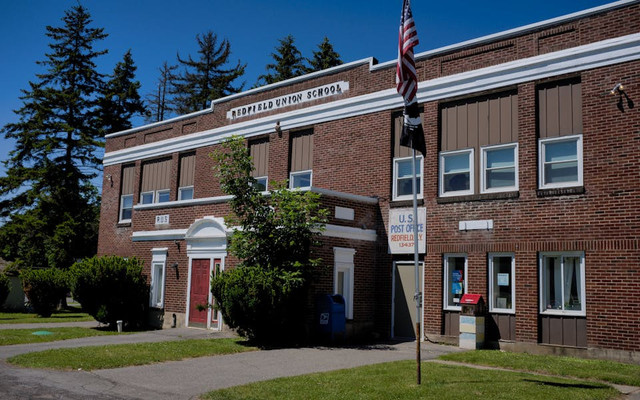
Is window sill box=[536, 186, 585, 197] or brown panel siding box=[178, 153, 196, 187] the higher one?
brown panel siding box=[178, 153, 196, 187]

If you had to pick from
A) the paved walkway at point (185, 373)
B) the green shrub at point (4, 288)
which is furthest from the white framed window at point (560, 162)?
the green shrub at point (4, 288)

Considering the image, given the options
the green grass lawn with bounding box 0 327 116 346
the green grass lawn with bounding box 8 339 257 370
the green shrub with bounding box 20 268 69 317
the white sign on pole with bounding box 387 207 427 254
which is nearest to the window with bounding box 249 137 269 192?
the white sign on pole with bounding box 387 207 427 254

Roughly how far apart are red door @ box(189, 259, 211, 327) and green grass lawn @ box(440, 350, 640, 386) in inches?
334

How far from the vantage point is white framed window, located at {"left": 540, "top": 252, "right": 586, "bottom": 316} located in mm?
14094

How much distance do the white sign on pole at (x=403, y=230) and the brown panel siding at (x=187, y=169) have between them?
10.6m

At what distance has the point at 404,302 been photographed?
1739 cm

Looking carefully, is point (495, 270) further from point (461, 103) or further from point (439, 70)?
point (439, 70)

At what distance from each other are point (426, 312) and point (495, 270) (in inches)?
91.9

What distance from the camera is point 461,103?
55.8 ft

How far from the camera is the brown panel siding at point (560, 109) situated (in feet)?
48.4

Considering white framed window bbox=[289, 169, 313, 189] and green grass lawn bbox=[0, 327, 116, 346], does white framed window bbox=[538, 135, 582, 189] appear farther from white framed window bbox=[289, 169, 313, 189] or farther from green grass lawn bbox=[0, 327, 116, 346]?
green grass lawn bbox=[0, 327, 116, 346]

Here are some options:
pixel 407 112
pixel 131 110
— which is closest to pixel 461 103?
pixel 407 112

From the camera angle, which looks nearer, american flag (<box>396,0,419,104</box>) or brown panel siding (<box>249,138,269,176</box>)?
american flag (<box>396,0,419,104</box>)

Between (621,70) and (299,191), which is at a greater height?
(621,70)
